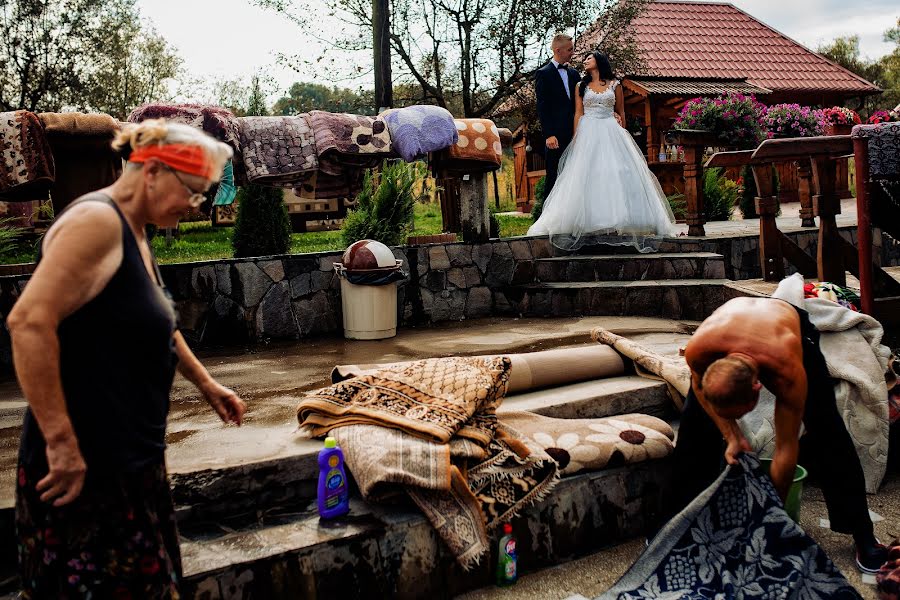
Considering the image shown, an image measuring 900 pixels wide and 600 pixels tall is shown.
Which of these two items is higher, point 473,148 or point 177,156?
point 473,148

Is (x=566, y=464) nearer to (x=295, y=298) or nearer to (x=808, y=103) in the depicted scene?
(x=295, y=298)

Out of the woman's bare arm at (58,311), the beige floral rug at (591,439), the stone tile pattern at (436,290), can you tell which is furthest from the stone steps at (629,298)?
the woman's bare arm at (58,311)

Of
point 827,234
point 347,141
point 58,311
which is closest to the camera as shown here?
point 58,311

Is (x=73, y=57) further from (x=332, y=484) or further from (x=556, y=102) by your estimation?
(x=332, y=484)

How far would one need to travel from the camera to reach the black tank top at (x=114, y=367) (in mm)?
1650

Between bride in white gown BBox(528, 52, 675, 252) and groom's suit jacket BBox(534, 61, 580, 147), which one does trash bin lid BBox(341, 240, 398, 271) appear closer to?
bride in white gown BBox(528, 52, 675, 252)

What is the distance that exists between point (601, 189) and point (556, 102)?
45.2 inches

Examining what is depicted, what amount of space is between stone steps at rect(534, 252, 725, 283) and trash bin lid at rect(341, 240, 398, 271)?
1.94 metres

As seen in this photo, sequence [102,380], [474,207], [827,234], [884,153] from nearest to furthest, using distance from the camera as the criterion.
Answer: [102,380] → [884,153] → [827,234] → [474,207]

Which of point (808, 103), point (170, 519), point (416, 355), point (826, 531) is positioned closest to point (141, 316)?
point (170, 519)

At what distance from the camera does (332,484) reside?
287 centimetres

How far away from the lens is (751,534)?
8.98ft

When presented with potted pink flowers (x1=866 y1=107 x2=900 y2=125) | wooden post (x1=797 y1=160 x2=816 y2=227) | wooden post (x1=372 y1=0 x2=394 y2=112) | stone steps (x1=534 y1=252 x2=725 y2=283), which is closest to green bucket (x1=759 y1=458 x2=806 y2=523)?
potted pink flowers (x1=866 y1=107 x2=900 y2=125)

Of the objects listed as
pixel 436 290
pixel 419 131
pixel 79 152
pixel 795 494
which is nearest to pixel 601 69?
pixel 419 131
